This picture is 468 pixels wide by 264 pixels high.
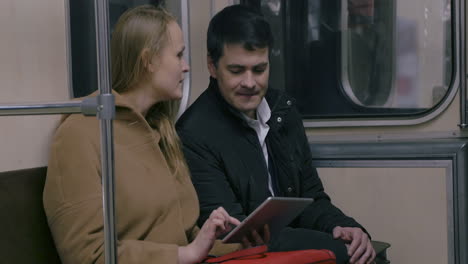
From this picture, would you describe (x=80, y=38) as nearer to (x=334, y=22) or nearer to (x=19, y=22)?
(x=19, y=22)

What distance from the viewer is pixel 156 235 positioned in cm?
257

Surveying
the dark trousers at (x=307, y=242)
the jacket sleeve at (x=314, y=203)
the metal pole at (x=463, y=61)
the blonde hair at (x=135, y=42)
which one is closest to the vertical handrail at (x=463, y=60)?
the metal pole at (x=463, y=61)

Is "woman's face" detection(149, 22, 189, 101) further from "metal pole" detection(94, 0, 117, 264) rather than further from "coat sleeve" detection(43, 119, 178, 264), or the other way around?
"metal pole" detection(94, 0, 117, 264)

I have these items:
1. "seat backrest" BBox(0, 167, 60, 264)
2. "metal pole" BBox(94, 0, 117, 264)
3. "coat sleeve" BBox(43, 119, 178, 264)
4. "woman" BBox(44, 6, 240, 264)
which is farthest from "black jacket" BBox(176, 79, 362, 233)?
"metal pole" BBox(94, 0, 117, 264)

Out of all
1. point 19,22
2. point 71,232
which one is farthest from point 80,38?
point 71,232

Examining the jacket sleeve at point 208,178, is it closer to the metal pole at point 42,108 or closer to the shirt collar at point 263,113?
the shirt collar at point 263,113

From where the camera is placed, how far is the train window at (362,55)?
3393 millimetres

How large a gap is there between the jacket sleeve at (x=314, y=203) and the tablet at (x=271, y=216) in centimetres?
67

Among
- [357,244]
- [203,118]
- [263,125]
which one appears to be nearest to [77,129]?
[203,118]

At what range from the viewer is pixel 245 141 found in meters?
3.21

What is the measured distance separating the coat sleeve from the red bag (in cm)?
18

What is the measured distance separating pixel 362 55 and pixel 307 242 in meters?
1.06

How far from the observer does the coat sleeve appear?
230cm

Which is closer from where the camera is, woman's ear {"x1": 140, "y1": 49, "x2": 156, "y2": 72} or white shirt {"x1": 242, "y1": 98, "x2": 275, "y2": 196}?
woman's ear {"x1": 140, "y1": 49, "x2": 156, "y2": 72}
